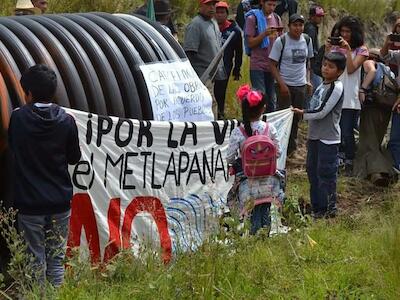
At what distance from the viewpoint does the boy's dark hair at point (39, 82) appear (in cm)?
528

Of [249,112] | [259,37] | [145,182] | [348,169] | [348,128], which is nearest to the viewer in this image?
[249,112]

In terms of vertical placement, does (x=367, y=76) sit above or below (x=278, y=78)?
above

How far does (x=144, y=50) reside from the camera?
7.44 metres

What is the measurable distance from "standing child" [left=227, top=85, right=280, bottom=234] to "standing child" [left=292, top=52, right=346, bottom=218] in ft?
4.37

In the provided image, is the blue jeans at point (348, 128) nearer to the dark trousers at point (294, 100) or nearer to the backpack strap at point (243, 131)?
the dark trousers at point (294, 100)

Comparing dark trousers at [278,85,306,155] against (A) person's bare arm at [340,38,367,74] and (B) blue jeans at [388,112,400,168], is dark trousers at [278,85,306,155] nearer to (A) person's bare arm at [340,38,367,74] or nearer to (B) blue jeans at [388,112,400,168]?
(A) person's bare arm at [340,38,367,74]

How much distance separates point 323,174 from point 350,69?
6.61 ft

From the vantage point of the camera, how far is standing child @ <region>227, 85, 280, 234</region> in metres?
6.50

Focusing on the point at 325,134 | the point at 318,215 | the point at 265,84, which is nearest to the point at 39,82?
the point at 325,134

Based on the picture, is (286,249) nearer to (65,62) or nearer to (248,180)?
(248,180)

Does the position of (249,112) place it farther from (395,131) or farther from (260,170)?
(395,131)

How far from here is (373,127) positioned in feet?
32.1

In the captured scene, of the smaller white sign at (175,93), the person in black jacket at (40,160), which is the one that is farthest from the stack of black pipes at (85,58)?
the person in black jacket at (40,160)

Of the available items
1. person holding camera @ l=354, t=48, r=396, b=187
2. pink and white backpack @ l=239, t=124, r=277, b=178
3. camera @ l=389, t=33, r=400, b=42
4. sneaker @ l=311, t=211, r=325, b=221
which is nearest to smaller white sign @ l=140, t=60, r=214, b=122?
pink and white backpack @ l=239, t=124, r=277, b=178
